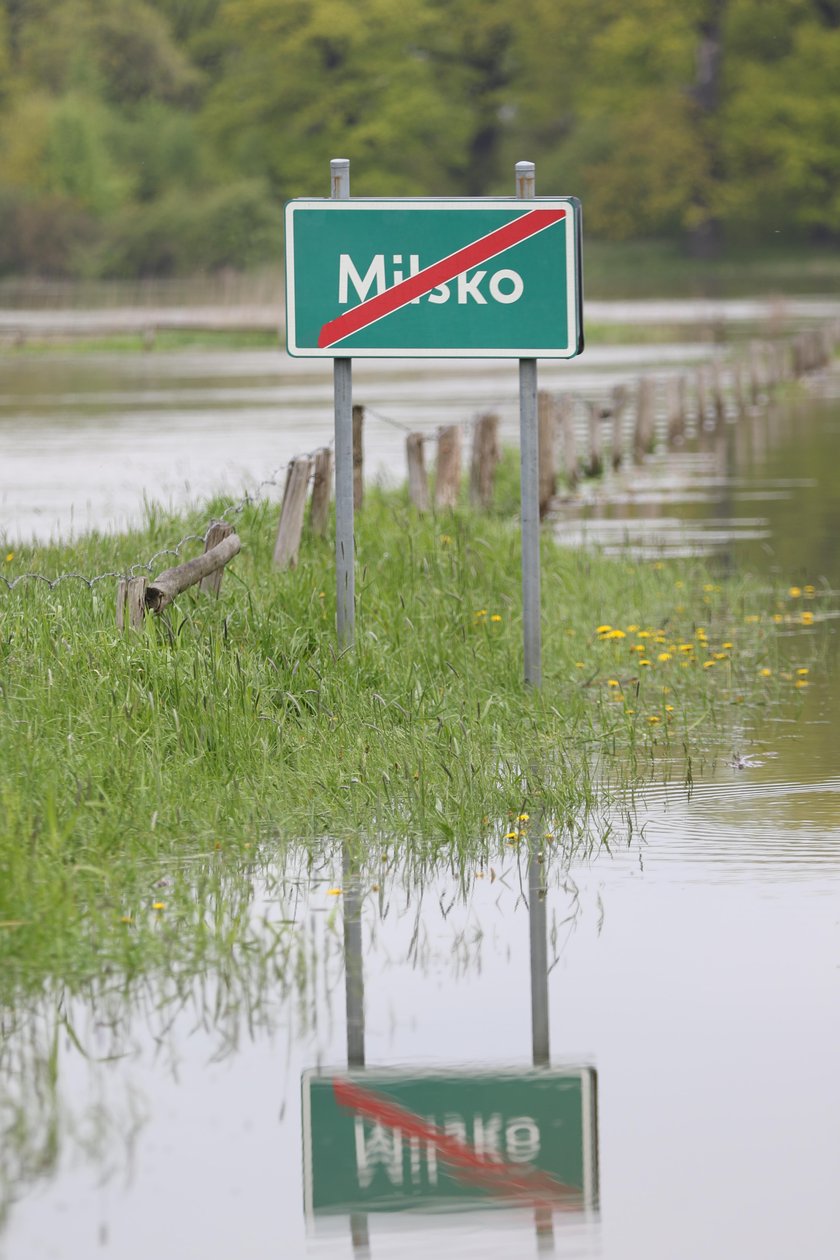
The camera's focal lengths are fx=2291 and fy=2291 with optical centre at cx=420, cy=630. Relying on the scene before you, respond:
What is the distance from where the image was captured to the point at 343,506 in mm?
10023

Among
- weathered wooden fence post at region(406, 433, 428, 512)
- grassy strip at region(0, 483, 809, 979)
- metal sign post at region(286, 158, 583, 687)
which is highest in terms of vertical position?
metal sign post at region(286, 158, 583, 687)

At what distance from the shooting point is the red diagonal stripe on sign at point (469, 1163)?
470 cm

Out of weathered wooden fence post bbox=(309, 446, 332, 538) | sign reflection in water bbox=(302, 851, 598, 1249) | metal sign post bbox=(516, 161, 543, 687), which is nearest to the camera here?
sign reflection in water bbox=(302, 851, 598, 1249)

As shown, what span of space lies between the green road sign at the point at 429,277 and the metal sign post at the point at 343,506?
7.9 inches

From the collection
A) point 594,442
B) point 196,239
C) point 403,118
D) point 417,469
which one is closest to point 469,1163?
point 417,469

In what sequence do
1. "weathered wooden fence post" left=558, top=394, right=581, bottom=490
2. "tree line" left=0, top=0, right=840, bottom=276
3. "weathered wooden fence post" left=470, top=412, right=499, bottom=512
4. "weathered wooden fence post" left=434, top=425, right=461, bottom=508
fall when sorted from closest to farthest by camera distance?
"weathered wooden fence post" left=434, top=425, right=461, bottom=508
"weathered wooden fence post" left=470, top=412, right=499, bottom=512
"weathered wooden fence post" left=558, top=394, right=581, bottom=490
"tree line" left=0, top=0, right=840, bottom=276

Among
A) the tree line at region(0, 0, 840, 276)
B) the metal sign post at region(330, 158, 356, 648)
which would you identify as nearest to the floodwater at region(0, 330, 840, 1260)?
the metal sign post at region(330, 158, 356, 648)

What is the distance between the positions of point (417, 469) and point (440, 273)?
6.53 m

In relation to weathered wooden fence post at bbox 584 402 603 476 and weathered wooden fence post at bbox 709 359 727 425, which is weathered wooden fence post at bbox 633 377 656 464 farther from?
weathered wooden fence post at bbox 709 359 727 425

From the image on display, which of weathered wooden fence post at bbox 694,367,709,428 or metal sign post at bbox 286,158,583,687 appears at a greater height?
weathered wooden fence post at bbox 694,367,709,428

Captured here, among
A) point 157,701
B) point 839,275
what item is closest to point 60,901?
point 157,701

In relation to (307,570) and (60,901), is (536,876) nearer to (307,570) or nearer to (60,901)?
(60,901)

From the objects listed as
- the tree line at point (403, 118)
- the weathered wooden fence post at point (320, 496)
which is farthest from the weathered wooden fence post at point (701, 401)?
the tree line at point (403, 118)

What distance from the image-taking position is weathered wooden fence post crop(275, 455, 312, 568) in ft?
39.3
